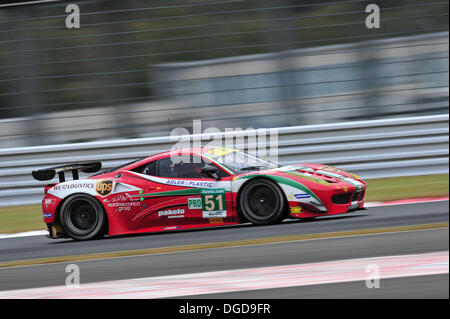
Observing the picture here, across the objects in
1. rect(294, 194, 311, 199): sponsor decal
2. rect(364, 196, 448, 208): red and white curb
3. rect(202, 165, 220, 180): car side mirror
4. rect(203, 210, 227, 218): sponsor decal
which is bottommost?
rect(203, 210, 227, 218): sponsor decal

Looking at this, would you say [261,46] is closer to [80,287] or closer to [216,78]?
[216,78]

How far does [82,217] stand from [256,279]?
3.71 metres

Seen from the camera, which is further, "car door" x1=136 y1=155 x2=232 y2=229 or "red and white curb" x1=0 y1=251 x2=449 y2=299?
"car door" x1=136 y1=155 x2=232 y2=229

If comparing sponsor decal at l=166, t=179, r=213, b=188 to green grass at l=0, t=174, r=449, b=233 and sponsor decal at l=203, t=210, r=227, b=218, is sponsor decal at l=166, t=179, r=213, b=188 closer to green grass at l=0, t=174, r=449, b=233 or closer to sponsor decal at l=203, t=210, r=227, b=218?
Answer: sponsor decal at l=203, t=210, r=227, b=218

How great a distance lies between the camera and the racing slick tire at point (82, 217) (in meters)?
8.05

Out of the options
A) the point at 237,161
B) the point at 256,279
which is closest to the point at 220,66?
the point at 237,161

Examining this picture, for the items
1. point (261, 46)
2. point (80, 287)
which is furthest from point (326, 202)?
point (261, 46)

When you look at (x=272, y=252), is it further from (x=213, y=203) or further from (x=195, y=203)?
(x=195, y=203)

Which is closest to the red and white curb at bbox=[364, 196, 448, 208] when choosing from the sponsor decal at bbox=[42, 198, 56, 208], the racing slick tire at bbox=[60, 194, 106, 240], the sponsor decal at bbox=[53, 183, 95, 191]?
the racing slick tire at bbox=[60, 194, 106, 240]

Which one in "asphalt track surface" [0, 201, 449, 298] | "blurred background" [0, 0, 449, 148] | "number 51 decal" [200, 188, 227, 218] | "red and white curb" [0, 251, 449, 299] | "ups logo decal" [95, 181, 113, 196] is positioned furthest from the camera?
"blurred background" [0, 0, 449, 148]

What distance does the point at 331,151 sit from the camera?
10.4 metres

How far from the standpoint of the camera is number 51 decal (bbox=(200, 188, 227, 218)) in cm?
753

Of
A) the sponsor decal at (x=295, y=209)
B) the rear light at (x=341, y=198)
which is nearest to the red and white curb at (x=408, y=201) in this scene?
the rear light at (x=341, y=198)

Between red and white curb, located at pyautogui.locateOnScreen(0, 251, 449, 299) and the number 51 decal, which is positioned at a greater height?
the number 51 decal
